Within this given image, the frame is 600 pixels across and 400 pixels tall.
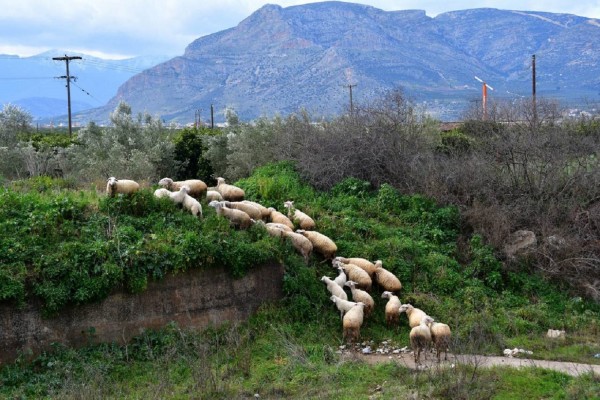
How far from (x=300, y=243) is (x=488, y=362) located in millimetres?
4947

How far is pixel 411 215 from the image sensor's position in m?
17.6

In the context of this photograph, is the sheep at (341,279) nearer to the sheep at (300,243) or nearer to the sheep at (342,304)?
the sheep at (342,304)

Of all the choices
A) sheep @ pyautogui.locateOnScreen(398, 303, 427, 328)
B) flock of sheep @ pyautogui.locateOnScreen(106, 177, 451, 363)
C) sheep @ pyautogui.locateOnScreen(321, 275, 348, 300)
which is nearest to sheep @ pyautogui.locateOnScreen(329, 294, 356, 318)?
flock of sheep @ pyautogui.locateOnScreen(106, 177, 451, 363)

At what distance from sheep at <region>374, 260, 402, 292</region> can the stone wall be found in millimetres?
2404

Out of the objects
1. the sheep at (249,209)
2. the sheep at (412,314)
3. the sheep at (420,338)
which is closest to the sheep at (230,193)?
the sheep at (249,209)

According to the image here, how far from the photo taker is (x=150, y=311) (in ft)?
38.8

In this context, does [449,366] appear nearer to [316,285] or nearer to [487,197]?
[316,285]

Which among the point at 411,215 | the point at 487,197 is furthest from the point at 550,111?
the point at 411,215

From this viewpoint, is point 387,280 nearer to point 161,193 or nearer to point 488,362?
point 488,362

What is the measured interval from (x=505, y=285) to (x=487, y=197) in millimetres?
3550

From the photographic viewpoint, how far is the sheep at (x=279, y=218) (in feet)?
49.8

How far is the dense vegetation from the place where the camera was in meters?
10.1

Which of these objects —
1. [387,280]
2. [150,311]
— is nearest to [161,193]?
[150,311]

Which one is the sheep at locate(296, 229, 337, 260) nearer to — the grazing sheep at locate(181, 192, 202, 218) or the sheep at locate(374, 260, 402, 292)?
the sheep at locate(374, 260, 402, 292)
